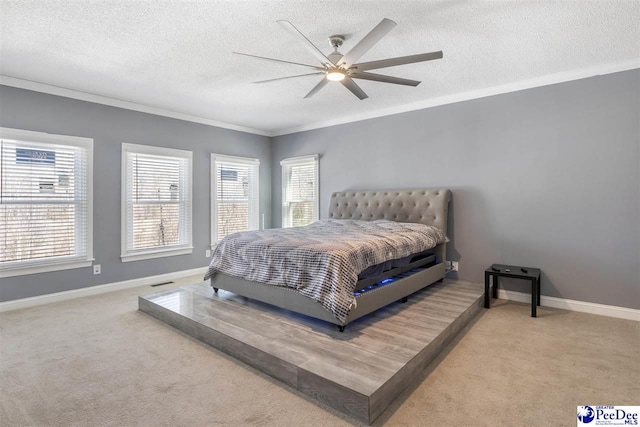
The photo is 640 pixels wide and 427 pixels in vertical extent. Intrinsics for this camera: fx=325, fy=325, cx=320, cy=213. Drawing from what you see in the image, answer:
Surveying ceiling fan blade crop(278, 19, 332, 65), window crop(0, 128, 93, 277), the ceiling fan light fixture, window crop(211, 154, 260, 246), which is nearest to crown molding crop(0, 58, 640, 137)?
window crop(0, 128, 93, 277)

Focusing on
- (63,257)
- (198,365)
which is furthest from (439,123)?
(63,257)

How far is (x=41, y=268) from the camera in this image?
399 cm

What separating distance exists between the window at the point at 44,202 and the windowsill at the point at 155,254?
48 cm

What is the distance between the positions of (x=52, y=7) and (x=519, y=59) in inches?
163

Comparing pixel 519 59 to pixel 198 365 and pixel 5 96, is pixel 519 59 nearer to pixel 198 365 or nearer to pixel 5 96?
pixel 198 365

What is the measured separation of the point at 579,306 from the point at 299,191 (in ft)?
14.9

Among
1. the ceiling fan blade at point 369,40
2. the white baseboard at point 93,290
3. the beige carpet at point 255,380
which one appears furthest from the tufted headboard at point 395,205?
the white baseboard at point 93,290

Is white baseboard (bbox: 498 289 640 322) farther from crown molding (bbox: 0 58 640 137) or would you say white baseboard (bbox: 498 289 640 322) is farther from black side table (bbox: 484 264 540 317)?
crown molding (bbox: 0 58 640 137)

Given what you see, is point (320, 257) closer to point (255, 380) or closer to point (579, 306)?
point (255, 380)

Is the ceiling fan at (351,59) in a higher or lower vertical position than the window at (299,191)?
higher

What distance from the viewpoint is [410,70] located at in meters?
3.64

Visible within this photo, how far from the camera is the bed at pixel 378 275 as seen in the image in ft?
9.16

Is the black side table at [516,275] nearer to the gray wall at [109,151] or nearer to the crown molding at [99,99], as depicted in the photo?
the gray wall at [109,151]

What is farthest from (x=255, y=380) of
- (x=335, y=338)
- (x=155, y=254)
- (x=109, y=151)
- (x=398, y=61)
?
(x=109, y=151)
